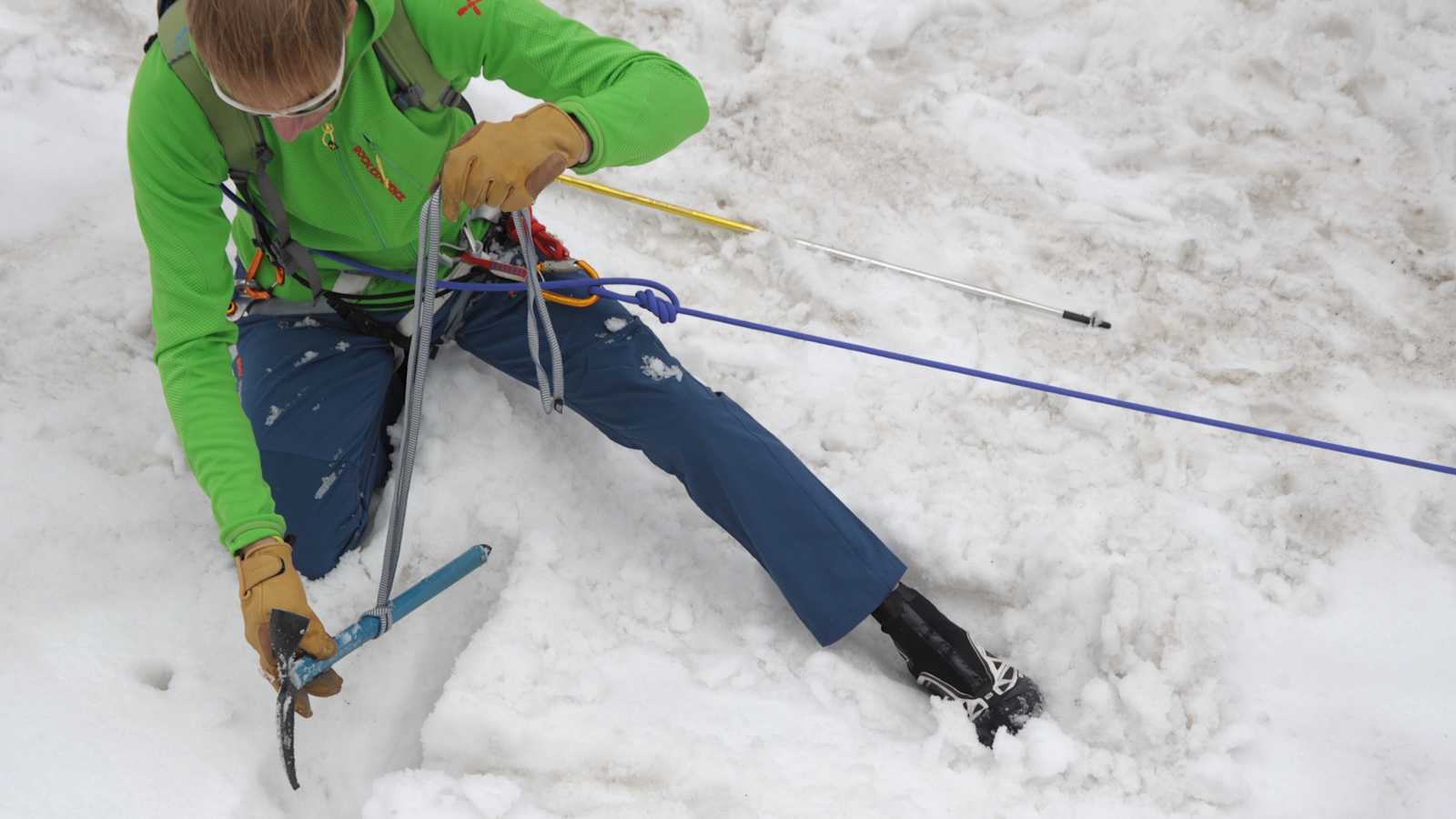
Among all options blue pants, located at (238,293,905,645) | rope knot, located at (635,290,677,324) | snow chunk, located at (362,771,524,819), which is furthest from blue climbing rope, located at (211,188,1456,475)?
snow chunk, located at (362,771,524,819)

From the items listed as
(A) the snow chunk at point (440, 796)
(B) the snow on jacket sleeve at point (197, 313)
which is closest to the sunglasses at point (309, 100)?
(B) the snow on jacket sleeve at point (197, 313)

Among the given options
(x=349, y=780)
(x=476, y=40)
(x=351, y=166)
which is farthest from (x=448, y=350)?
(x=349, y=780)

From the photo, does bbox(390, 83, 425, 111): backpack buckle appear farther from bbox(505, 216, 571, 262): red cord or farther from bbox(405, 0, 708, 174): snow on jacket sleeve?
bbox(505, 216, 571, 262): red cord

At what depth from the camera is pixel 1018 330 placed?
10.2 feet

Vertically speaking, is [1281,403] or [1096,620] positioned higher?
[1281,403]

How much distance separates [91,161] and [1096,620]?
10.4 feet

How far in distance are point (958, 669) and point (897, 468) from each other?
643 mm

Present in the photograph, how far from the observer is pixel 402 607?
212cm

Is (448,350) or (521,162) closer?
(521,162)

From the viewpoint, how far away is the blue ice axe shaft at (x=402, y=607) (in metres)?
1.94

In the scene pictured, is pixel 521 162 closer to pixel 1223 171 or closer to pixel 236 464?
pixel 236 464

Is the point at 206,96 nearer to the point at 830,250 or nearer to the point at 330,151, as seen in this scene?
the point at 330,151

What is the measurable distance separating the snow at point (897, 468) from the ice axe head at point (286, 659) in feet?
0.53

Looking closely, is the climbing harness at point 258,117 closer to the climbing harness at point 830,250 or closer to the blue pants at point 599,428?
the blue pants at point 599,428
